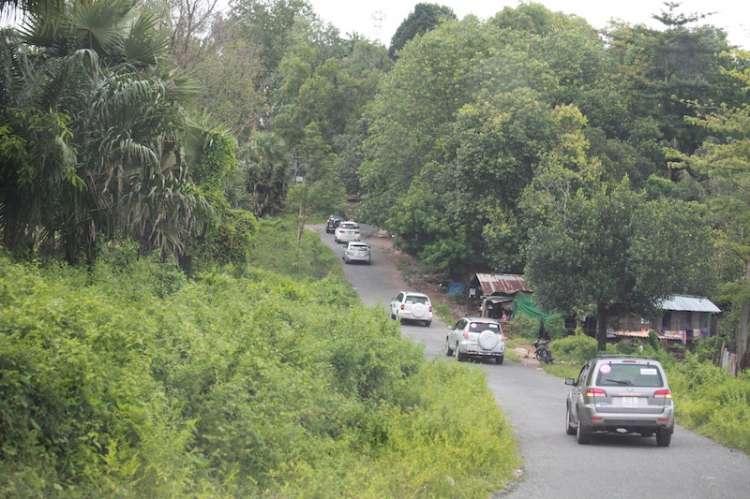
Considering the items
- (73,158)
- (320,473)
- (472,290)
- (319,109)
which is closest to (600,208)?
(472,290)

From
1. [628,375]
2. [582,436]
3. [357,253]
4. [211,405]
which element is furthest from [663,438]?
[357,253]

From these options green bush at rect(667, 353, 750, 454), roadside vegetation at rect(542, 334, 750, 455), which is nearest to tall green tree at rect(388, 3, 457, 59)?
roadside vegetation at rect(542, 334, 750, 455)

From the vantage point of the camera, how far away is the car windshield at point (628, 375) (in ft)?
46.2

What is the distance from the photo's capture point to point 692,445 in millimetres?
14758

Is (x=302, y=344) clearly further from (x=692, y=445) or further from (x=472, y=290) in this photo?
(x=472, y=290)

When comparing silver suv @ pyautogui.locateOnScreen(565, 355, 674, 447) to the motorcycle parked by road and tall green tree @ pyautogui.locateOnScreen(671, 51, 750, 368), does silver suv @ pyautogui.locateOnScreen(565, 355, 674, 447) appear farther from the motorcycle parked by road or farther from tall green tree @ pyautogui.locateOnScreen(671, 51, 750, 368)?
the motorcycle parked by road

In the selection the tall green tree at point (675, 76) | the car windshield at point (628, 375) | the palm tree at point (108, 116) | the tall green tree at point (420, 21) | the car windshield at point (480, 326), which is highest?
the tall green tree at point (420, 21)

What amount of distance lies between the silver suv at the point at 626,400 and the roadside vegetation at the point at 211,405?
158cm

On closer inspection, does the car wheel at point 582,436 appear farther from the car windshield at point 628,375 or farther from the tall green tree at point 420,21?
the tall green tree at point 420,21

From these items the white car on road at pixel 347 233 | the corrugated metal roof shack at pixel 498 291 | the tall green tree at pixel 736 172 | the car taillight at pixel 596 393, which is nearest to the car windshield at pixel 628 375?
the car taillight at pixel 596 393

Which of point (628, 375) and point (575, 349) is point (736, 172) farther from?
point (628, 375)

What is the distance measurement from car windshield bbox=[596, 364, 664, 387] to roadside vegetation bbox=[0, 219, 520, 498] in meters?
1.98

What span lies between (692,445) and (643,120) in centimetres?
3702

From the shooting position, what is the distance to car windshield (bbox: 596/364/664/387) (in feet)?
46.2
